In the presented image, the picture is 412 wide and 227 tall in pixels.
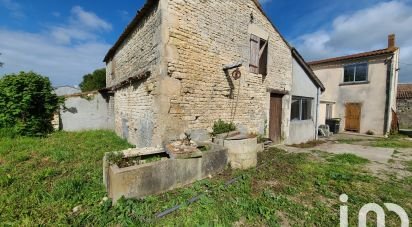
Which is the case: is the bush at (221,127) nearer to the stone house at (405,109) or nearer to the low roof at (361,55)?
the low roof at (361,55)

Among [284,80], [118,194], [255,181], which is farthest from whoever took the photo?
[284,80]

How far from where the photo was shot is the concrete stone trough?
3361 mm

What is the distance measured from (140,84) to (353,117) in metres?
15.7

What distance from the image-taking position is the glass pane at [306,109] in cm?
1088

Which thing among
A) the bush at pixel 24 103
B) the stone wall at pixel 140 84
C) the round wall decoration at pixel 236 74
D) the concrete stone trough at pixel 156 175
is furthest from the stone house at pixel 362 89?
the bush at pixel 24 103

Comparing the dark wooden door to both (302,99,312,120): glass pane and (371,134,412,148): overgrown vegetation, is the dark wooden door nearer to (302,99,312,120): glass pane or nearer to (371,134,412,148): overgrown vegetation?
(302,99,312,120): glass pane

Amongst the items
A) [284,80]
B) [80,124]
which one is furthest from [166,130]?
[80,124]

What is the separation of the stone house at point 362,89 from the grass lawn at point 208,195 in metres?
10.5

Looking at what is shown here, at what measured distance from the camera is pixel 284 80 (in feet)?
30.7

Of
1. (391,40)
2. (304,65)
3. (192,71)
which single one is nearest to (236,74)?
(192,71)

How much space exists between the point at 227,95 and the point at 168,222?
182 inches

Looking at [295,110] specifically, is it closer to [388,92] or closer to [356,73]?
[388,92]

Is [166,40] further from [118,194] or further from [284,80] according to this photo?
[284,80]

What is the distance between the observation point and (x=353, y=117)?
14.6 meters
